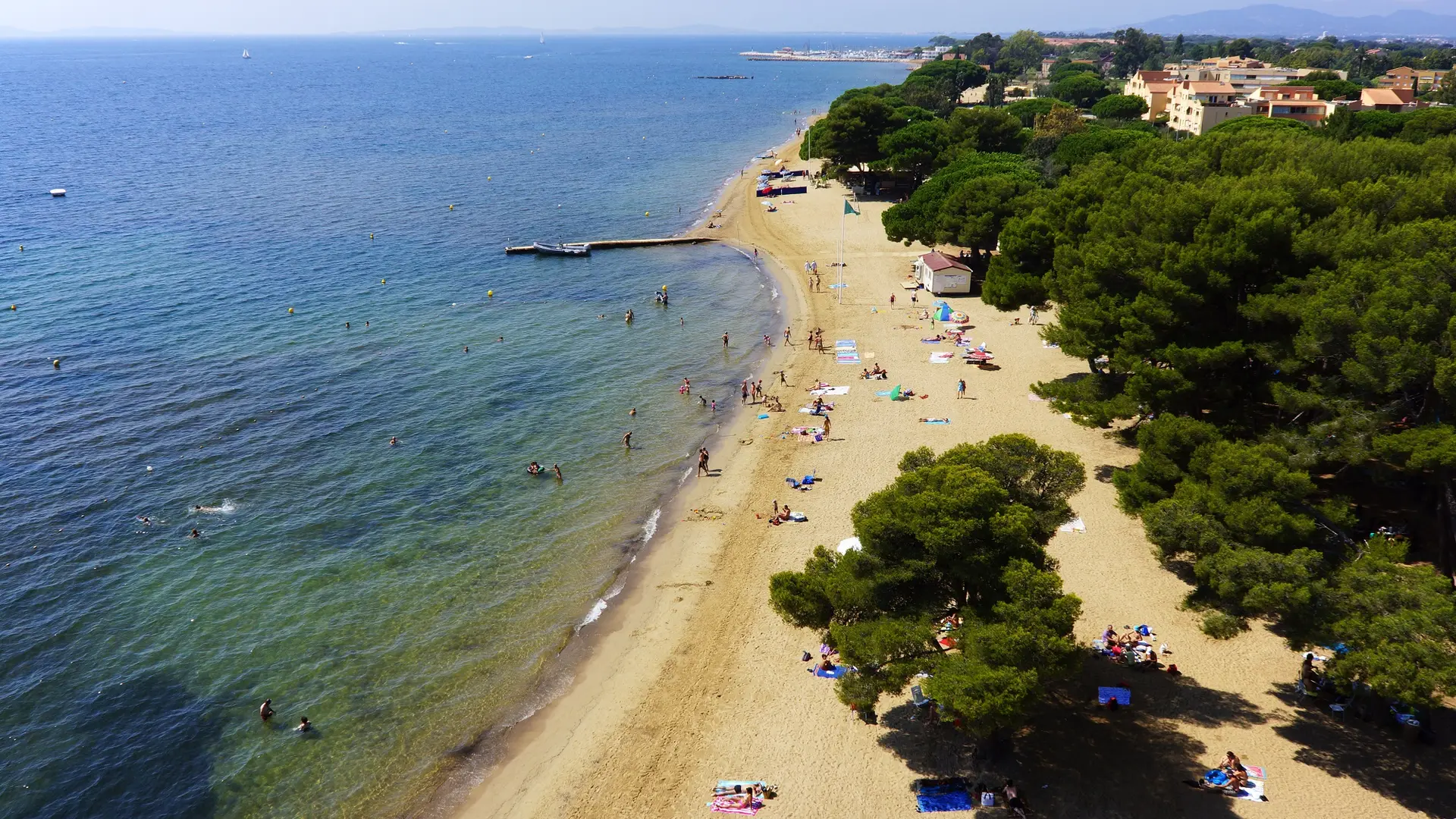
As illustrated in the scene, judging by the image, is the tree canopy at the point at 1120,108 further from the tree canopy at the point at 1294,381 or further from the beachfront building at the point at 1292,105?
the tree canopy at the point at 1294,381

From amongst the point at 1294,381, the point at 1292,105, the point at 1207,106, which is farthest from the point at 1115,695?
the point at 1292,105

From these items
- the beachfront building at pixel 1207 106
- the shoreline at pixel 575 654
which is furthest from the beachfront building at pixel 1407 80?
the shoreline at pixel 575 654

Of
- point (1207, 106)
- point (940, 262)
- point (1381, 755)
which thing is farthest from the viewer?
point (1207, 106)

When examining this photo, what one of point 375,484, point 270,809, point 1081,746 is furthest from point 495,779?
point 375,484

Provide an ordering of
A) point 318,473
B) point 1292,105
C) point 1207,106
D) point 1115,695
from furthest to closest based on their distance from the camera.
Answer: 1. point 1207,106
2. point 1292,105
3. point 318,473
4. point 1115,695

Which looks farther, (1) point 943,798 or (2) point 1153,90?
(2) point 1153,90

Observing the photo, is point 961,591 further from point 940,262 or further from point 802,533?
point 940,262

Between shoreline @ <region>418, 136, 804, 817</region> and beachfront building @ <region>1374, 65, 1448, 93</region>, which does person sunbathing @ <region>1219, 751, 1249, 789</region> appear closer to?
shoreline @ <region>418, 136, 804, 817</region>
